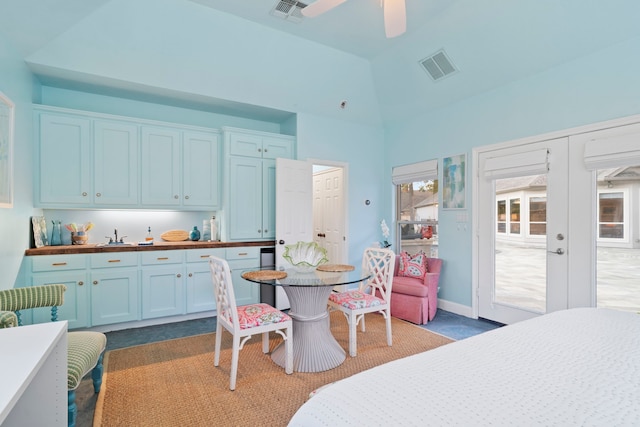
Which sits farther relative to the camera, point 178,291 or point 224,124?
point 224,124

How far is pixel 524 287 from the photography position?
11.4ft

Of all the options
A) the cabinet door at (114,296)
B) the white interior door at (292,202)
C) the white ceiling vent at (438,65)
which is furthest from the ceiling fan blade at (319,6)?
the cabinet door at (114,296)

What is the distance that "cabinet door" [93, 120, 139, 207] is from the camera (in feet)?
11.4

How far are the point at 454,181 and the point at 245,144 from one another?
2.73 metres

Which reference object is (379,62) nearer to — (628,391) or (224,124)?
(224,124)

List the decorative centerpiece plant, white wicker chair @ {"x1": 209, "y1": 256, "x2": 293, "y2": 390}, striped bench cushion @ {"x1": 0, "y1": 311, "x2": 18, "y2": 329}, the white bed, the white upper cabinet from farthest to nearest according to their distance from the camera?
the decorative centerpiece plant → the white upper cabinet → white wicker chair @ {"x1": 209, "y1": 256, "x2": 293, "y2": 390} → striped bench cushion @ {"x1": 0, "y1": 311, "x2": 18, "y2": 329} → the white bed

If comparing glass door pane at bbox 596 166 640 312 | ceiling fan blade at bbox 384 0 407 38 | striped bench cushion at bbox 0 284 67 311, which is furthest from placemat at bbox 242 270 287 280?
glass door pane at bbox 596 166 640 312

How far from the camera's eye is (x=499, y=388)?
3.10ft

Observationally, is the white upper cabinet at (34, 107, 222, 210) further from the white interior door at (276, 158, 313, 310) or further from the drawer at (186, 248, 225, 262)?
the white interior door at (276, 158, 313, 310)

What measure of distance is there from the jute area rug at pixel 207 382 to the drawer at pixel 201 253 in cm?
93

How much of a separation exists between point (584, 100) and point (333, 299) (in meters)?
2.96

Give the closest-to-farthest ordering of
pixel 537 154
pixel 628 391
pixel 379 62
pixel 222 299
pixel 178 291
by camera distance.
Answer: pixel 628 391 → pixel 222 299 → pixel 537 154 → pixel 178 291 → pixel 379 62

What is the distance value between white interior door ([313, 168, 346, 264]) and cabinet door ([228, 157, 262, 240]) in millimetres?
1119

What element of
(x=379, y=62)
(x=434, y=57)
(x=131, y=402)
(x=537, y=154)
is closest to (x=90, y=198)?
(x=131, y=402)
